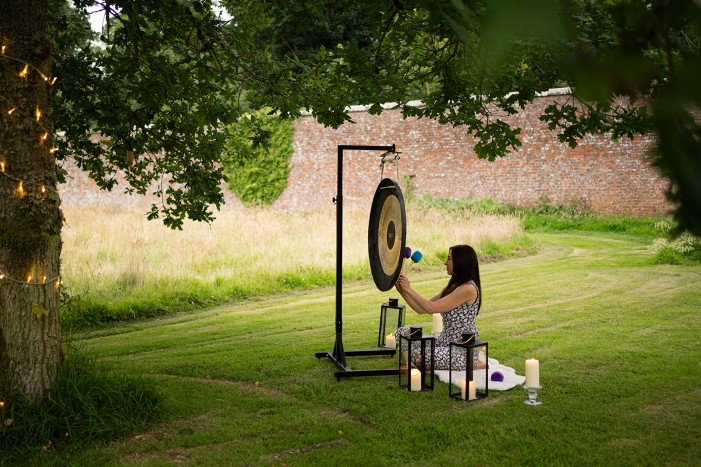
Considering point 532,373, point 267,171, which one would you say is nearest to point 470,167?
point 267,171

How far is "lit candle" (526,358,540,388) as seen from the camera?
4.99 meters

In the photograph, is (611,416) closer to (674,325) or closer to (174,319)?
(674,325)

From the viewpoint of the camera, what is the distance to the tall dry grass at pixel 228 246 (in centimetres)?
1002

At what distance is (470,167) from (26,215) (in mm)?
15644

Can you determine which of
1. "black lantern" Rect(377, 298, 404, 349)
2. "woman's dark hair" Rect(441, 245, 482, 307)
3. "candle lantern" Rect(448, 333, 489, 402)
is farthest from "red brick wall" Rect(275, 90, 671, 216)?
"candle lantern" Rect(448, 333, 489, 402)

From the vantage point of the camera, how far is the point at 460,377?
5797 mm

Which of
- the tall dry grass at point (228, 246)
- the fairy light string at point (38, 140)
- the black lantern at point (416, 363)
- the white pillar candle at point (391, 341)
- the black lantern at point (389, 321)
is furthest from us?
the tall dry grass at point (228, 246)

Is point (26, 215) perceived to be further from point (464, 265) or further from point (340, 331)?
point (464, 265)

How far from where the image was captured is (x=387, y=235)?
6.46 meters

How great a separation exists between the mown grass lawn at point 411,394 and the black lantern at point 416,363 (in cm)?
11

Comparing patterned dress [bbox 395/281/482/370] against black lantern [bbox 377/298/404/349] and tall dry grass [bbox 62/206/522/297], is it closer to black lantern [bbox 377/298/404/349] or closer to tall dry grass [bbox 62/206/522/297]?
black lantern [bbox 377/298/404/349]

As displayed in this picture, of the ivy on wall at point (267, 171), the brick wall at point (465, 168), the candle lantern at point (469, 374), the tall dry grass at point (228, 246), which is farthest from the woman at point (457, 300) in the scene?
the ivy on wall at point (267, 171)

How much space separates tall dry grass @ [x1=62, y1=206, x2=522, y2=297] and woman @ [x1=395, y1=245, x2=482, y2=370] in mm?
4637

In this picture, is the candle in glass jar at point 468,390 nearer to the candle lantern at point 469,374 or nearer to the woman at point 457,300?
the candle lantern at point 469,374
